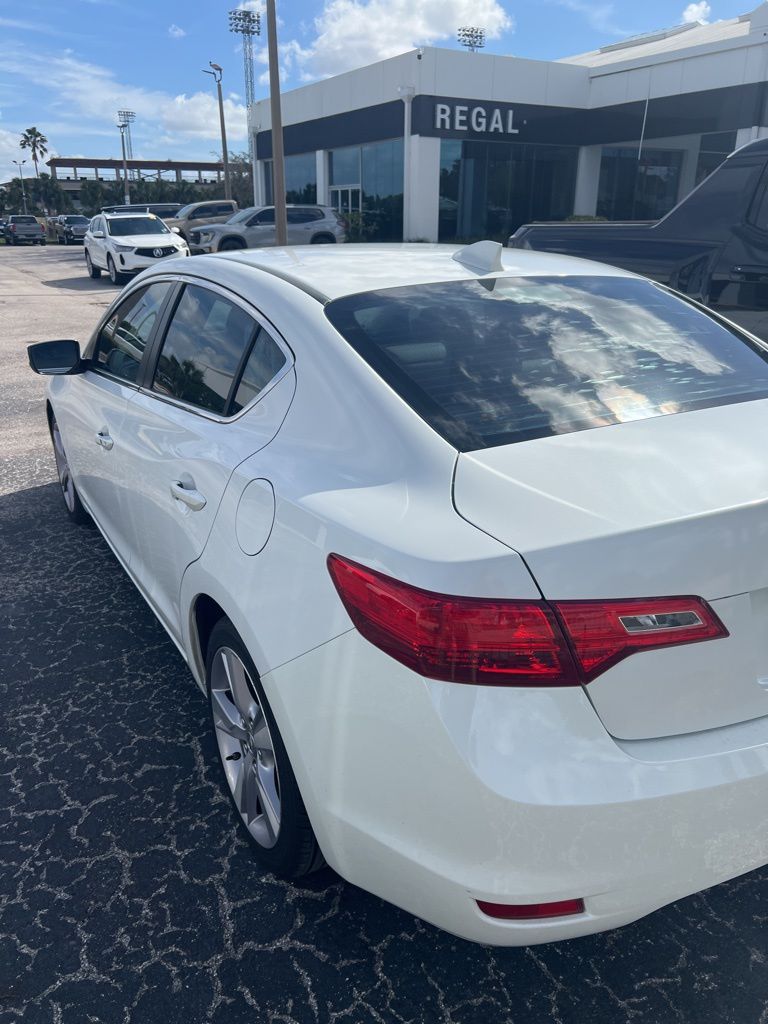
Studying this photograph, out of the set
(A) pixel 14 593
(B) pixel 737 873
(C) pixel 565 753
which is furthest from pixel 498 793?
(A) pixel 14 593

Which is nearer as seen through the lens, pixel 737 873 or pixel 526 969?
pixel 737 873

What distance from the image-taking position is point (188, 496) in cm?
243

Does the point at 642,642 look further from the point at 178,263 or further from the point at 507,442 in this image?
the point at 178,263

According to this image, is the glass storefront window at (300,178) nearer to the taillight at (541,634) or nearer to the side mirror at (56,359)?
the side mirror at (56,359)

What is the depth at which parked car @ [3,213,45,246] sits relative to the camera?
160 feet

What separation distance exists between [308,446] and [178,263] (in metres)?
1.54

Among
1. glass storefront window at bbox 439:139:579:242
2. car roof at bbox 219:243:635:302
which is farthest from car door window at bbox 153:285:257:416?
glass storefront window at bbox 439:139:579:242

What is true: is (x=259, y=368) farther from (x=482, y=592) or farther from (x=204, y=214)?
(x=204, y=214)

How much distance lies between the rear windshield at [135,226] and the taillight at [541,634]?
23479mm

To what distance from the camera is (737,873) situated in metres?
1.68

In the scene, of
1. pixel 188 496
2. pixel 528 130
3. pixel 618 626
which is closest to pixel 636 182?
pixel 528 130

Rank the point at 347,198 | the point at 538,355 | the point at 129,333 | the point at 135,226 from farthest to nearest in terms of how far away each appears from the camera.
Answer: the point at 347,198
the point at 135,226
the point at 129,333
the point at 538,355

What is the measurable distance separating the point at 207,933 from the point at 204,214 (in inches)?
1355

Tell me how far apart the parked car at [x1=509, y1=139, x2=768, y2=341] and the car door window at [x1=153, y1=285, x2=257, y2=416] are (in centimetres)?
414
